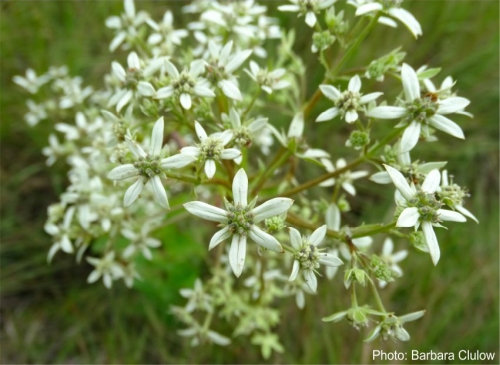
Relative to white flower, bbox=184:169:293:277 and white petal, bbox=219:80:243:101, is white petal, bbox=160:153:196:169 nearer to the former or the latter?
white flower, bbox=184:169:293:277

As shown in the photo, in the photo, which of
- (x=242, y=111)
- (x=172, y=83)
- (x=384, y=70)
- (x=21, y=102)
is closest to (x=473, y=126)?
→ (x=384, y=70)

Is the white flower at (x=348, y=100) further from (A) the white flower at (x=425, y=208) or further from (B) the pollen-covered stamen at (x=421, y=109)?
(A) the white flower at (x=425, y=208)

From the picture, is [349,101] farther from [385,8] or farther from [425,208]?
[425,208]

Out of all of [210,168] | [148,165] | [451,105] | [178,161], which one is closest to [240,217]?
[210,168]

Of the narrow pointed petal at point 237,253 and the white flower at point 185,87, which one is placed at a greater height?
the white flower at point 185,87

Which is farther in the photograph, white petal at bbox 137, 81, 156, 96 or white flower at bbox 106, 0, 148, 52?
white flower at bbox 106, 0, 148, 52

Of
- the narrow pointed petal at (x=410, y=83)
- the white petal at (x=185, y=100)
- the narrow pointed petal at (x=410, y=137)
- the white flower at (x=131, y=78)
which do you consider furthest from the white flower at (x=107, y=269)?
the narrow pointed petal at (x=410, y=83)

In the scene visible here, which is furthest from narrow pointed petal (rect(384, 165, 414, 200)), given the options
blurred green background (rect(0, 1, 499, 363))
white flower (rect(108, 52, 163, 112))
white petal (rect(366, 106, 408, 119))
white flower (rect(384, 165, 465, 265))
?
blurred green background (rect(0, 1, 499, 363))
